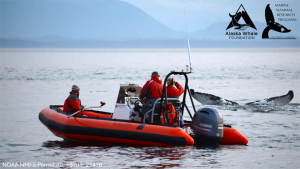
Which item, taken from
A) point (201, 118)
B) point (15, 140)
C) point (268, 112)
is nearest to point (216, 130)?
point (201, 118)

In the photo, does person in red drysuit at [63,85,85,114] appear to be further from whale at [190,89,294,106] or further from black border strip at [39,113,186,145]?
whale at [190,89,294,106]

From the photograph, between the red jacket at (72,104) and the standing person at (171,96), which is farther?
the red jacket at (72,104)

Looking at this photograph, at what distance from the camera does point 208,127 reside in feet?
28.6

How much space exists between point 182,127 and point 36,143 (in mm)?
3478

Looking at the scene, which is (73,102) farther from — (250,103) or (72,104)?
(250,103)

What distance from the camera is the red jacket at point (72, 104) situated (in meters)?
10.2

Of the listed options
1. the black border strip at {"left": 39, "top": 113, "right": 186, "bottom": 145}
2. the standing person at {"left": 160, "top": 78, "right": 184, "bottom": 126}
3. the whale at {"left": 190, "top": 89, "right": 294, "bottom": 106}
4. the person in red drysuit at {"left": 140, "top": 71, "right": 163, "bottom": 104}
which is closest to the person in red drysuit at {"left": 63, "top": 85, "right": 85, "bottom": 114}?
the black border strip at {"left": 39, "top": 113, "right": 186, "bottom": 145}

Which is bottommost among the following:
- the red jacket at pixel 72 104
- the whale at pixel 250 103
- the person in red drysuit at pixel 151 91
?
the whale at pixel 250 103

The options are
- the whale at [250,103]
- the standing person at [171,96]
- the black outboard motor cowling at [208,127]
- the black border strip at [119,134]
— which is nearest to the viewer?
the black outboard motor cowling at [208,127]

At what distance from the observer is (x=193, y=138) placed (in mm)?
9219

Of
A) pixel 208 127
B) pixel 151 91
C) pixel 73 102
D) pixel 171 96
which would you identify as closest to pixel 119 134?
pixel 151 91

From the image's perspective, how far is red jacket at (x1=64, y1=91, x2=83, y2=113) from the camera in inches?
401

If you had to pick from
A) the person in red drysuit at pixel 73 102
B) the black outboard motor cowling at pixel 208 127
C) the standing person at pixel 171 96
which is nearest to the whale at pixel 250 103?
the standing person at pixel 171 96

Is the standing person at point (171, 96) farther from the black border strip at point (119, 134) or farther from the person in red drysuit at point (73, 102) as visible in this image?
the person in red drysuit at point (73, 102)
